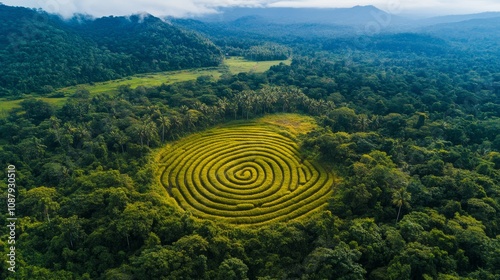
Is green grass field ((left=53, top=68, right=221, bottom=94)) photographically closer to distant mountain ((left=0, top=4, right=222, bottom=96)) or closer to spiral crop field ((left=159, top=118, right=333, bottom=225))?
distant mountain ((left=0, top=4, right=222, bottom=96))

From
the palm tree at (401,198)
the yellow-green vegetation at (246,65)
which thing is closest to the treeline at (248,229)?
the palm tree at (401,198)

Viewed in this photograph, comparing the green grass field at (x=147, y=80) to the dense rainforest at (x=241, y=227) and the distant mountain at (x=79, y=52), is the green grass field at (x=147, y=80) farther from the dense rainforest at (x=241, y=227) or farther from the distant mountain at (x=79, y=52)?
the dense rainforest at (x=241, y=227)

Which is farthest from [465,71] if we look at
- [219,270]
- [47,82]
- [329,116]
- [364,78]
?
[47,82]

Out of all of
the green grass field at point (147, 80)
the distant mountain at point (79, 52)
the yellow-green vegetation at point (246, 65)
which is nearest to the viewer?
the distant mountain at point (79, 52)

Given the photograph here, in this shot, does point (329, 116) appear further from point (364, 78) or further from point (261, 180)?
point (364, 78)

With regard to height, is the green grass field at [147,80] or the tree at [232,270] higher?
the green grass field at [147,80]

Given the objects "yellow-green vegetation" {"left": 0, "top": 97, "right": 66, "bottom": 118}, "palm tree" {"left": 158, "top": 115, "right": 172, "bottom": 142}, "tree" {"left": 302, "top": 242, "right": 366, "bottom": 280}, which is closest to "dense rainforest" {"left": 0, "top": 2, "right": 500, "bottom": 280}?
"tree" {"left": 302, "top": 242, "right": 366, "bottom": 280}
